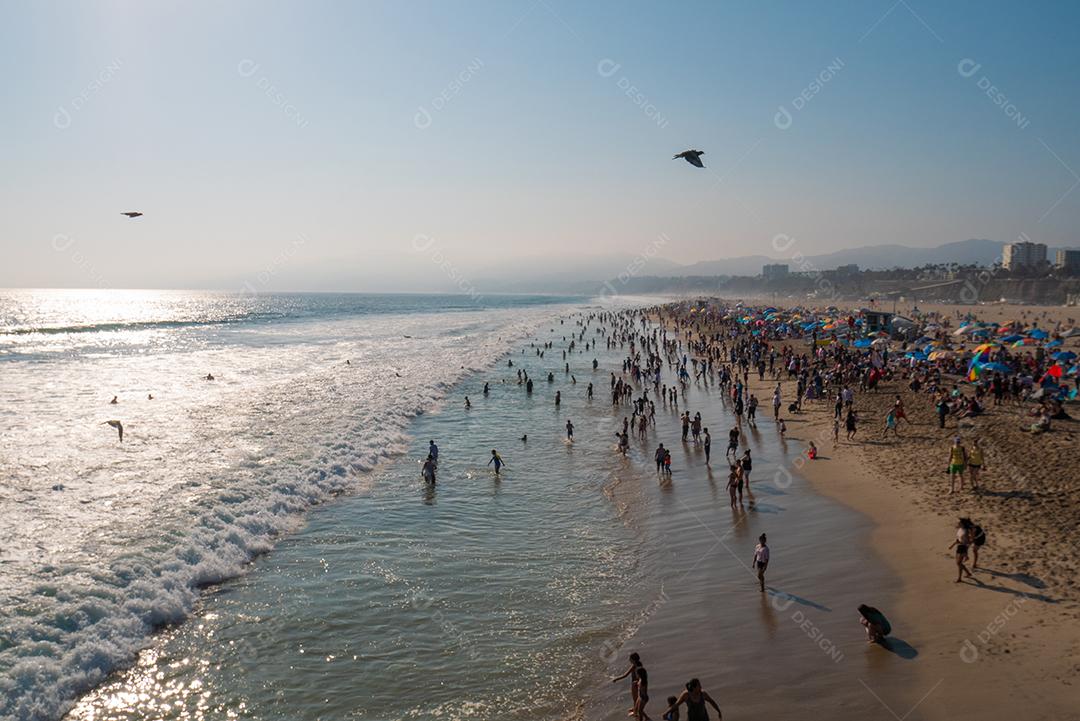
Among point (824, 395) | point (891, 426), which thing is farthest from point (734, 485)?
point (824, 395)

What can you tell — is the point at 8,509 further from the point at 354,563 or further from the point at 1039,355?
the point at 1039,355

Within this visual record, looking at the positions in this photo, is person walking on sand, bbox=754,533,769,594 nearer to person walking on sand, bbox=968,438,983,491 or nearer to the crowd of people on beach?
the crowd of people on beach

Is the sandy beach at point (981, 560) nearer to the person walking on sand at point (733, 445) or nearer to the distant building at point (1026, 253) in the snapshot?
the person walking on sand at point (733, 445)

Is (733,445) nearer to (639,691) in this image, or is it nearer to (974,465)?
→ (974,465)

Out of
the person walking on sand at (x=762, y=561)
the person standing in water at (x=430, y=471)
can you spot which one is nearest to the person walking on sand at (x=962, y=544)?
the person walking on sand at (x=762, y=561)

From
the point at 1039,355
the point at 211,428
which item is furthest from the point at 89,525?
the point at 1039,355

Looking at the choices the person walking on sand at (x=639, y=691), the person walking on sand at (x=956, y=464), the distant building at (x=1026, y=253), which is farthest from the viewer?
the distant building at (x=1026, y=253)
